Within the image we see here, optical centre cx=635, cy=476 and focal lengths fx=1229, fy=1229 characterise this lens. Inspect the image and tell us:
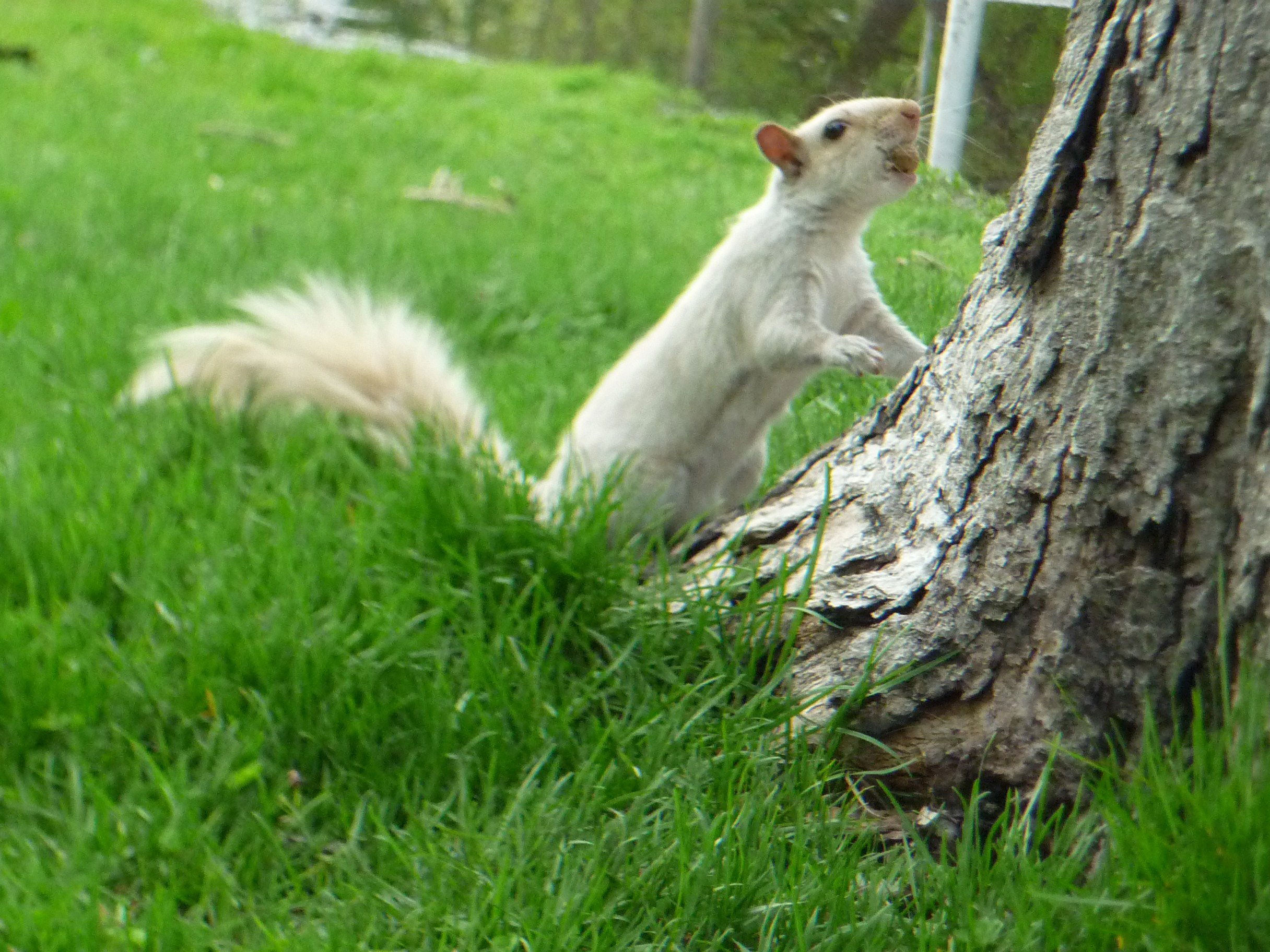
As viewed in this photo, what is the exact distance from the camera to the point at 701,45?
2.32 metres

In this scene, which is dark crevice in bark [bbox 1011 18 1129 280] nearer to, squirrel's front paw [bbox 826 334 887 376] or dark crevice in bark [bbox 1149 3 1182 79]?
dark crevice in bark [bbox 1149 3 1182 79]

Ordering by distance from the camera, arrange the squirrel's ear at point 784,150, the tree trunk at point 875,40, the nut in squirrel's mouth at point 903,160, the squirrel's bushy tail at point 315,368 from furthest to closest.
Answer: the squirrel's bushy tail at point 315,368 < the squirrel's ear at point 784,150 < the nut in squirrel's mouth at point 903,160 < the tree trunk at point 875,40

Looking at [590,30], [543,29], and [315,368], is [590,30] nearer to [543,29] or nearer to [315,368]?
[543,29]

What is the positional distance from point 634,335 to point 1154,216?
260 cm

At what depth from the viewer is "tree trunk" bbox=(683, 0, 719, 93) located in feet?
6.80

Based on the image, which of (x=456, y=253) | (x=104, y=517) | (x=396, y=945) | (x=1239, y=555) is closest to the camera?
(x=1239, y=555)

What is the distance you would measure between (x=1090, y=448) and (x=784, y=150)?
3.22ft

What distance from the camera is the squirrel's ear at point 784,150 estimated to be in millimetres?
2061

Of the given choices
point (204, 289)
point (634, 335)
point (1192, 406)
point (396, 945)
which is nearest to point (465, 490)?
point (396, 945)

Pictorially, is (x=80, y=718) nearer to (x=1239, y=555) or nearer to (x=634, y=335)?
(x=1239, y=555)

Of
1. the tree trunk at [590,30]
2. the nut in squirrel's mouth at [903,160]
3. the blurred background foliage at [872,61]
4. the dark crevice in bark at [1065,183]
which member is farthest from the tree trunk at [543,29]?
the dark crevice in bark at [1065,183]

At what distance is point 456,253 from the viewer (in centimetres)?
438

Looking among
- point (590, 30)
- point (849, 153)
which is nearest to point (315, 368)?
point (849, 153)

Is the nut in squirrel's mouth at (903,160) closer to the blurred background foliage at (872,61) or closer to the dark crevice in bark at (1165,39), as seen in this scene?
the blurred background foliage at (872,61)
